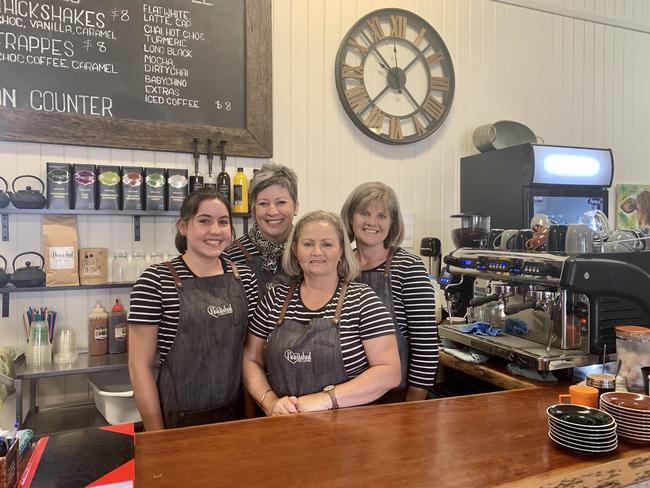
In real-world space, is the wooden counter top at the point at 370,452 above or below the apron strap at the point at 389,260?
below

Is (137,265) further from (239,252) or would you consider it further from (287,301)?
(287,301)

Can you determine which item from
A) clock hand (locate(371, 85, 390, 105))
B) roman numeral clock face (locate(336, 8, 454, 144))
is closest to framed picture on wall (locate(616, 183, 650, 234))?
roman numeral clock face (locate(336, 8, 454, 144))

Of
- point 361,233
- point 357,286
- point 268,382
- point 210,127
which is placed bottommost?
point 268,382

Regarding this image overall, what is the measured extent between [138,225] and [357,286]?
63.3 inches

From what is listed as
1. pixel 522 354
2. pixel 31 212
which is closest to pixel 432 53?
pixel 522 354

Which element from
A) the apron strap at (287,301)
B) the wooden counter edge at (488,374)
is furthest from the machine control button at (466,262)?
the apron strap at (287,301)

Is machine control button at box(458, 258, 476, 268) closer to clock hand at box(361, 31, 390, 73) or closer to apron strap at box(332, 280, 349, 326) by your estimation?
apron strap at box(332, 280, 349, 326)

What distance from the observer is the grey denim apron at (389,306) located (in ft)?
6.57

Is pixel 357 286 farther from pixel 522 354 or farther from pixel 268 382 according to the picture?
pixel 522 354

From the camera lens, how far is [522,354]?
81.7 inches

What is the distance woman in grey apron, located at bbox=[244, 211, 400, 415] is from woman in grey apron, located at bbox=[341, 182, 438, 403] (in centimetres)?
20

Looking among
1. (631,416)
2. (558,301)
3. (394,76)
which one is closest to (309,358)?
(631,416)

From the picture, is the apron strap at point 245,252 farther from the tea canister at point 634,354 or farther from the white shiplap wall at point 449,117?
the tea canister at point 634,354

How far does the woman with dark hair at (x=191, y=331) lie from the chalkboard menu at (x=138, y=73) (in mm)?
1266
